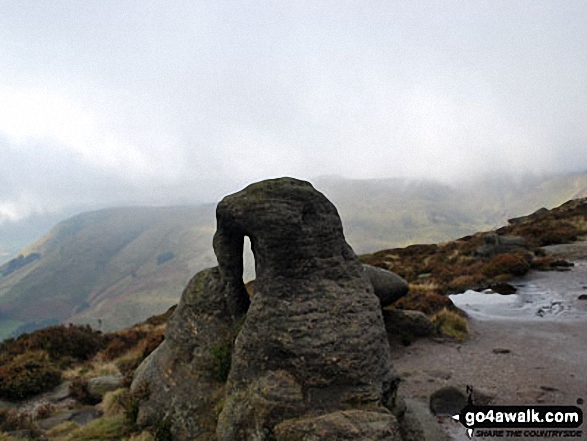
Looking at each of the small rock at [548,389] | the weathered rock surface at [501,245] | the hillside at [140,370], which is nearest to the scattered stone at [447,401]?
the hillside at [140,370]

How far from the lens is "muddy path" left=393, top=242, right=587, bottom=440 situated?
12.2 metres

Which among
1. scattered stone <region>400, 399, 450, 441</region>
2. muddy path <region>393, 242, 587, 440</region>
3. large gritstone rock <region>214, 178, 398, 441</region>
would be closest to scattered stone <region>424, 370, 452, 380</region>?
muddy path <region>393, 242, 587, 440</region>

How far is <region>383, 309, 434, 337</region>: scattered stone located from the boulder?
105 centimetres

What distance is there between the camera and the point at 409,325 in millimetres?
19203

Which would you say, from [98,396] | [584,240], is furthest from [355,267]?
[584,240]

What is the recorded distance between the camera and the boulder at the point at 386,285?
1941 cm

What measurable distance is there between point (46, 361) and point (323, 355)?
1652 centimetres

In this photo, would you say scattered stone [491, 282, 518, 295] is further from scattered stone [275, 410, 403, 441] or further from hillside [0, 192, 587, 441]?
scattered stone [275, 410, 403, 441]

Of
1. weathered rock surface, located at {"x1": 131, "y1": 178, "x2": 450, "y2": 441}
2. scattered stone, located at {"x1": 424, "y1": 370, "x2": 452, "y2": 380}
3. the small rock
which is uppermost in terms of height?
weathered rock surface, located at {"x1": 131, "y1": 178, "x2": 450, "y2": 441}

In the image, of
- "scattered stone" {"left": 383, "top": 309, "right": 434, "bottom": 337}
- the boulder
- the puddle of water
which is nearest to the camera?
"scattered stone" {"left": 383, "top": 309, "right": 434, "bottom": 337}

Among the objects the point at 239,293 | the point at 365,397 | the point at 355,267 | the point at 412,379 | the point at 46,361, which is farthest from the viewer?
the point at 46,361

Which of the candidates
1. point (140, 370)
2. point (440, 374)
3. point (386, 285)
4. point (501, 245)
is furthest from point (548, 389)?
point (501, 245)

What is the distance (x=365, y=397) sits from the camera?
311 inches

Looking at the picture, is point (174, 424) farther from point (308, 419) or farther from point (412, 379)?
point (412, 379)
